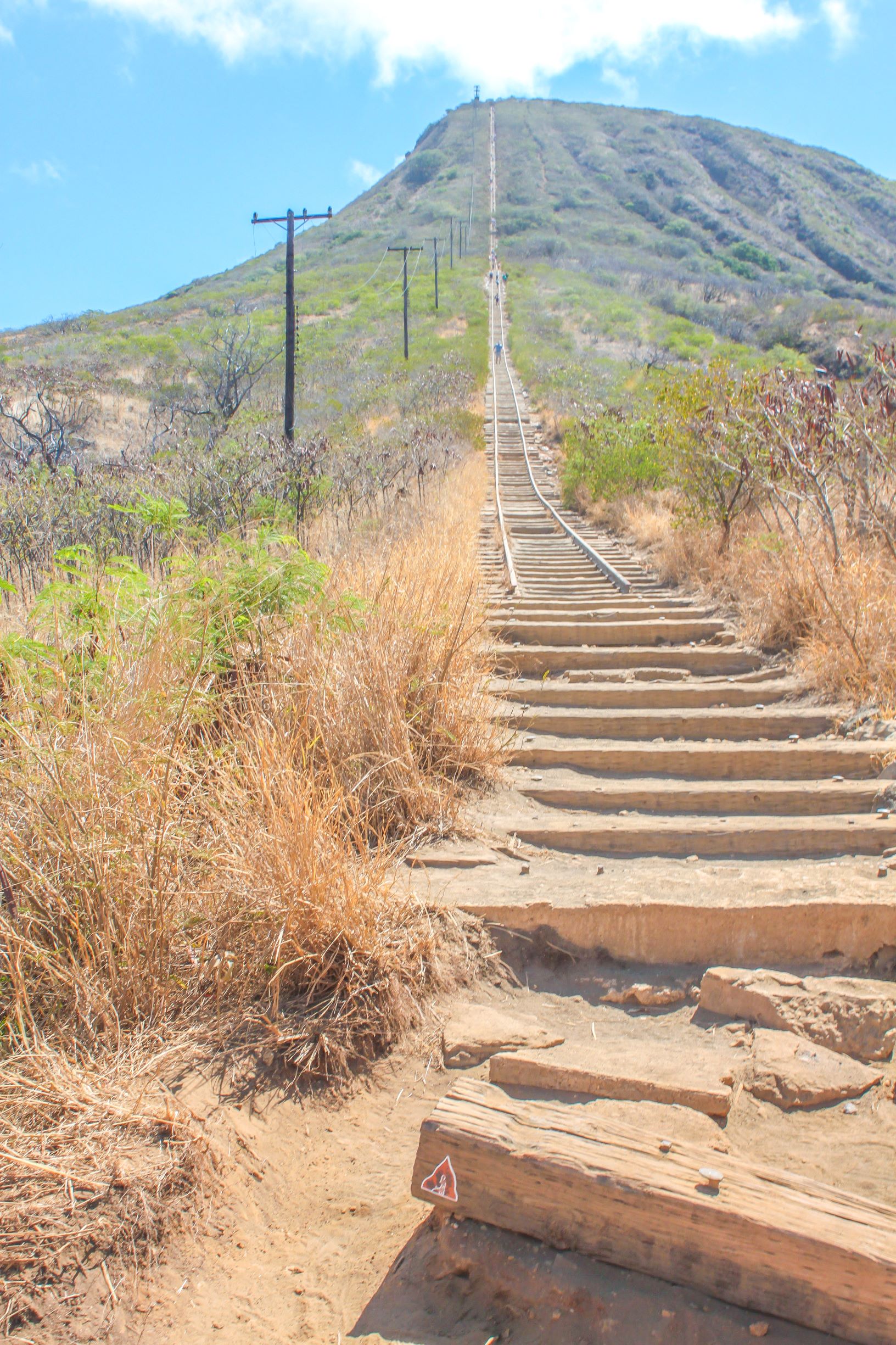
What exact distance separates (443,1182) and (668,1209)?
54cm

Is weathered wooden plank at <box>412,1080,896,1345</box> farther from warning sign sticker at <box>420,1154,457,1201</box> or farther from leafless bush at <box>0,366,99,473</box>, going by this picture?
leafless bush at <box>0,366,99,473</box>

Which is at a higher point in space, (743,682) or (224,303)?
(224,303)

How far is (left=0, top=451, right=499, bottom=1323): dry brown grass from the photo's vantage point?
87.6 inches

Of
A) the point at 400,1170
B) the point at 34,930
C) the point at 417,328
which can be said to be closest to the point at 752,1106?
the point at 400,1170

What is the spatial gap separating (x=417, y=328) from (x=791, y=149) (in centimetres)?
10204

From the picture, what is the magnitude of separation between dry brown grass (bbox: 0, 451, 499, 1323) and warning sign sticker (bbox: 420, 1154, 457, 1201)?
1.99 feet

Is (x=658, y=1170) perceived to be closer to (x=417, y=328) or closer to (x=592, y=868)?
(x=592, y=868)

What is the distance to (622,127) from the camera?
130375 mm

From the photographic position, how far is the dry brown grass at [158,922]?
87.6 inches

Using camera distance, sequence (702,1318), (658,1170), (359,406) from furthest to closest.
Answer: (359,406), (658,1170), (702,1318)

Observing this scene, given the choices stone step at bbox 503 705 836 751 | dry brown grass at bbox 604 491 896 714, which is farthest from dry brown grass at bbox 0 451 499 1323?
dry brown grass at bbox 604 491 896 714

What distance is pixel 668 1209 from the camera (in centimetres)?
197

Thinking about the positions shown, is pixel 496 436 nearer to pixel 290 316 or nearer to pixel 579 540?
pixel 290 316

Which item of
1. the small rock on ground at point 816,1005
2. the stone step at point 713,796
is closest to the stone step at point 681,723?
the stone step at point 713,796
